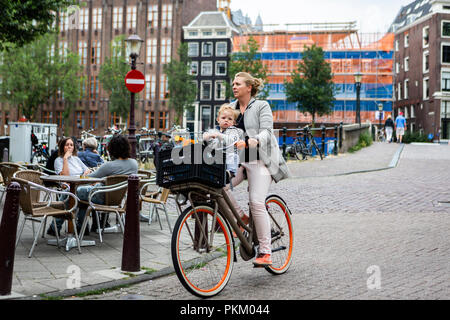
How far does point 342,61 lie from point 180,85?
18.2 meters

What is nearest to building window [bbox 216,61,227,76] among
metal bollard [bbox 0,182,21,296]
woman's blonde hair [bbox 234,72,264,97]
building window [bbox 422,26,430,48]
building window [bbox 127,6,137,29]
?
building window [bbox 127,6,137,29]

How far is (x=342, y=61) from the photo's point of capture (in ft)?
183

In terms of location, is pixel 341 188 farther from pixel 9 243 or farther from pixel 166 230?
pixel 9 243

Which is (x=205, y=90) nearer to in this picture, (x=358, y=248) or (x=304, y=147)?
(x=304, y=147)

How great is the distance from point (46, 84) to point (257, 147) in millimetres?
50975

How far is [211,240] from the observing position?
4.24 meters

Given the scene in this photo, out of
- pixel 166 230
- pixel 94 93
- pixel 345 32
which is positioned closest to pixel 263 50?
pixel 345 32

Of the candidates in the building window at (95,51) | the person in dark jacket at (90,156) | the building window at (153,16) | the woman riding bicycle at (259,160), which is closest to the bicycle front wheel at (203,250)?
the woman riding bicycle at (259,160)

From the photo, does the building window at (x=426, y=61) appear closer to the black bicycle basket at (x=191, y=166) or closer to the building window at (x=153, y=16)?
the building window at (x=153, y=16)

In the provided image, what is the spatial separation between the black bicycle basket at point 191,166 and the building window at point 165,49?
2245 inches

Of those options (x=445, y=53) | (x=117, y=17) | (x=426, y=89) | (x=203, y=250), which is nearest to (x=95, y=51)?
(x=117, y=17)

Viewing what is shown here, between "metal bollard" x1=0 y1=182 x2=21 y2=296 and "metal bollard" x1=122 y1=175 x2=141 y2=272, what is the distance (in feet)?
3.77

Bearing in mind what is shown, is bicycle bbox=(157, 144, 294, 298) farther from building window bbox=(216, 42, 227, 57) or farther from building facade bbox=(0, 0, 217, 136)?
building facade bbox=(0, 0, 217, 136)
